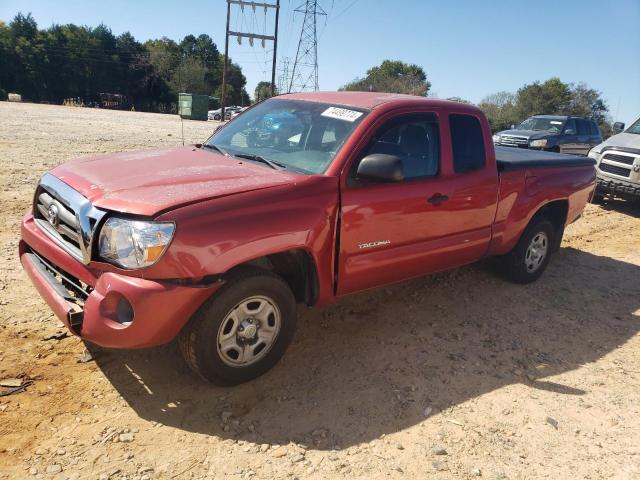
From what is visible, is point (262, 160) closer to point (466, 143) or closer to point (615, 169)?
point (466, 143)

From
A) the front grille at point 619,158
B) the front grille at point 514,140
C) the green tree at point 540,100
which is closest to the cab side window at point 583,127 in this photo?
the front grille at point 514,140

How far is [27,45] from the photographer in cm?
6000

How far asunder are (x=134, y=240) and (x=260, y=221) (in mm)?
703

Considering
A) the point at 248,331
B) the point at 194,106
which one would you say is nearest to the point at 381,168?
the point at 248,331

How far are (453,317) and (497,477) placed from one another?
1.97 meters

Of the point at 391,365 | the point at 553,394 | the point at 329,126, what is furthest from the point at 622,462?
the point at 329,126

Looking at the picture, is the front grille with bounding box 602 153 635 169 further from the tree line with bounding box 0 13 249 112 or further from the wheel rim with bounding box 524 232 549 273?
the tree line with bounding box 0 13 249 112

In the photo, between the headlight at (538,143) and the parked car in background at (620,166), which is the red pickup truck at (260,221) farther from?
the headlight at (538,143)

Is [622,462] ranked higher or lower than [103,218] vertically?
lower

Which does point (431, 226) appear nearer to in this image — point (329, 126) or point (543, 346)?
point (329, 126)

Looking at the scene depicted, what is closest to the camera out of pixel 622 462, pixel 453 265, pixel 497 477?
pixel 497 477

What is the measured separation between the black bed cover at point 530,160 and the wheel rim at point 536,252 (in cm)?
78

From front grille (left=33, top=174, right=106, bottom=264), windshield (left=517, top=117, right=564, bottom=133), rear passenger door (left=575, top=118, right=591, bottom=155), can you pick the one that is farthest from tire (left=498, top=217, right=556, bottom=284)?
rear passenger door (left=575, top=118, right=591, bottom=155)

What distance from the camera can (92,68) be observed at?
66438mm
